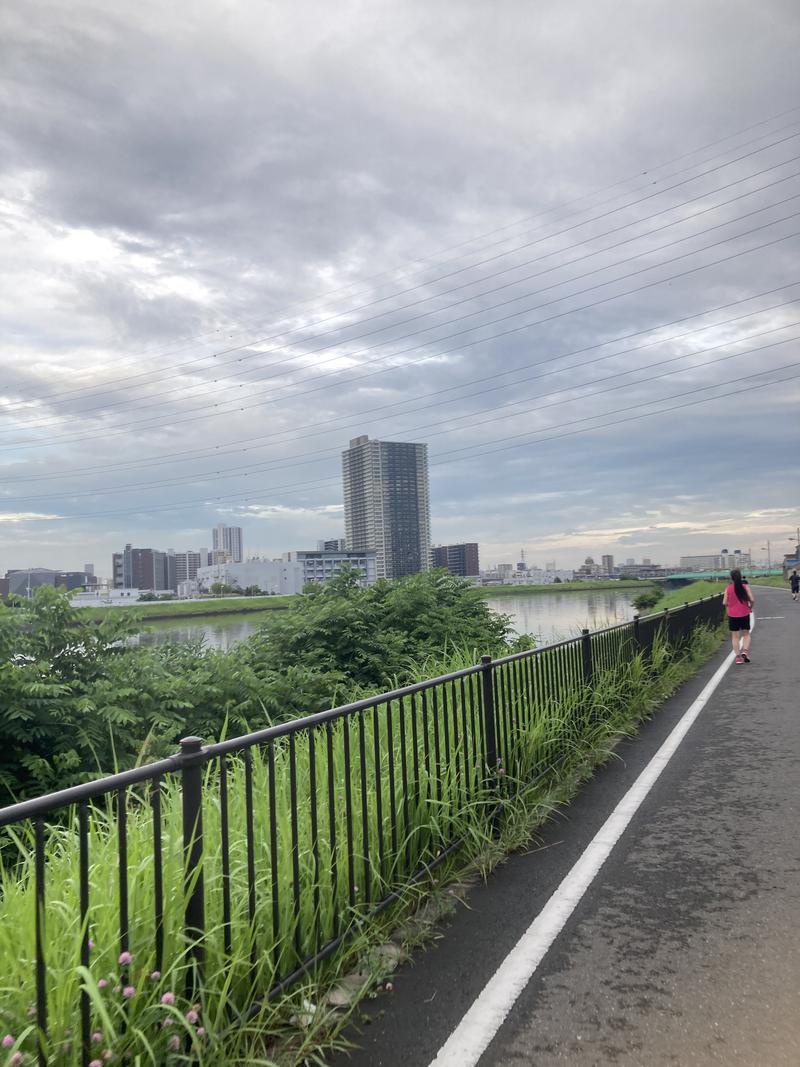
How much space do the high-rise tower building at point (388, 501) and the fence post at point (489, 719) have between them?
96712mm

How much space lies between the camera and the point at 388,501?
125625 mm

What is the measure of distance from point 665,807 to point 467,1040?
11.8 feet

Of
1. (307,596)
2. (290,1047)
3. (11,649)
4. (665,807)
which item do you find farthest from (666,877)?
(307,596)

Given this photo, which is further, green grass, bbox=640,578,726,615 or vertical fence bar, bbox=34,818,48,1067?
green grass, bbox=640,578,726,615

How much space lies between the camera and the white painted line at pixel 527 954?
305cm

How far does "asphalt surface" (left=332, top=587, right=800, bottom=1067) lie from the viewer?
9.96ft

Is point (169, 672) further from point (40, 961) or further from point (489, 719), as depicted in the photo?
point (40, 961)

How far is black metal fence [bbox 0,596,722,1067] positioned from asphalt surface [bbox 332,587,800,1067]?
1.50 feet

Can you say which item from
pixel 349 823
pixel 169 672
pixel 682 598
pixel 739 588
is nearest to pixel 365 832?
pixel 349 823

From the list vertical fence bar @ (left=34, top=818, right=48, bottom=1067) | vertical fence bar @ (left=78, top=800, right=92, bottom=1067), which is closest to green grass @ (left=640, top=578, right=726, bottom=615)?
vertical fence bar @ (left=78, top=800, right=92, bottom=1067)

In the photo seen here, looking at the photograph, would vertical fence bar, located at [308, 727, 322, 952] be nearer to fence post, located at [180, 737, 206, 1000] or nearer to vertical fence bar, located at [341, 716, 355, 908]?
vertical fence bar, located at [341, 716, 355, 908]

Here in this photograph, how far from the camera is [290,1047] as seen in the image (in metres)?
3.03

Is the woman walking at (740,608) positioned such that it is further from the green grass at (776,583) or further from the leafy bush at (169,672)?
the green grass at (776,583)

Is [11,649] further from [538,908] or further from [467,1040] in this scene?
[467,1040]
